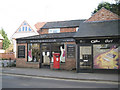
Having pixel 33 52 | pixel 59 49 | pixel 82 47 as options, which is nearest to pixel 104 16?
pixel 82 47

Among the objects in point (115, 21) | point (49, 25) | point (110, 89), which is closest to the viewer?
point (110, 89)

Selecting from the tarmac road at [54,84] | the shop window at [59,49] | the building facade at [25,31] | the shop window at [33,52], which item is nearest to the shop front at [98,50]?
the shop window at [59,49]

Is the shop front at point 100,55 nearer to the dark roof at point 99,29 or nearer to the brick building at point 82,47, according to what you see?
the brick building at point 82,47

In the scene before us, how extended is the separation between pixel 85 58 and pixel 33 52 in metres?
6.60

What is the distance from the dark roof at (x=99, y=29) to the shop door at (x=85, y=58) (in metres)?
1.23

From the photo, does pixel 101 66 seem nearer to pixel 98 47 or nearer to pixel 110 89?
pixel 98 47

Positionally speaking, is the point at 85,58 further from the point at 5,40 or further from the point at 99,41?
the point at 5,40

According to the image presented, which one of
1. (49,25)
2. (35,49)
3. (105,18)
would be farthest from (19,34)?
(105,18)

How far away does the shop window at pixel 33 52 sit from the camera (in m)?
18.0

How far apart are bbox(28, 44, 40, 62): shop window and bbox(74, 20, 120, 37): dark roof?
5558 millimetres

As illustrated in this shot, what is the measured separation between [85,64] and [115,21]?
5.49m

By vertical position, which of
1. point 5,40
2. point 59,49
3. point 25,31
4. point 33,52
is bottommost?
point 33,52

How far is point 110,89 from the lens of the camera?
27.0 ft

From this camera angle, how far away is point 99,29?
48.7ft
